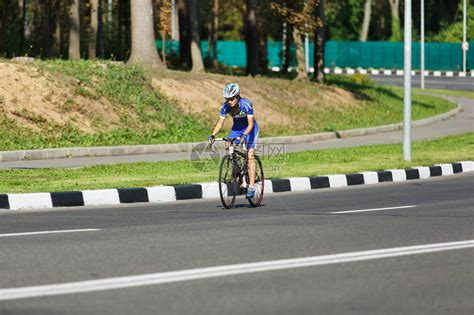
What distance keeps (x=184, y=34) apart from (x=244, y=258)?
130ft

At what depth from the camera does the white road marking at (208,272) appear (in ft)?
28.1

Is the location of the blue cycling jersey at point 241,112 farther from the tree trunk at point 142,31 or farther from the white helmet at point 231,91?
the tree trunk at point 142,31

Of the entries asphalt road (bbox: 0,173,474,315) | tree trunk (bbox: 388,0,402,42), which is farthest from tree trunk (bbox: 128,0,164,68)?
tree trunk (bbox: 388,0,402,42)

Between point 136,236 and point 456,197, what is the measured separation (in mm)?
7220

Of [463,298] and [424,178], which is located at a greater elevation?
[463,298]

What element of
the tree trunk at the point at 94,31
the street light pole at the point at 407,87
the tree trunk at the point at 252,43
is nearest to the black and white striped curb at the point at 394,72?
the tree trunk at the point at 94,31

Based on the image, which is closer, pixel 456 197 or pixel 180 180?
pixel 456 197

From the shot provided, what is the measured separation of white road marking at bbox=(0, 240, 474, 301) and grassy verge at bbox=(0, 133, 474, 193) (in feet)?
24.6

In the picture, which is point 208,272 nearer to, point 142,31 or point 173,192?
point 173,192

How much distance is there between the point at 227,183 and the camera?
52.7 feet

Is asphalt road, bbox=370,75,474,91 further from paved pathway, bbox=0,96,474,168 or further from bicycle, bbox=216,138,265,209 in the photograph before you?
bicycle, bbox=216,138,265,209

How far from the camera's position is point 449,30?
9438 centimetres

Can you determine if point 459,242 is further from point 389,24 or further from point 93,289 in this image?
point 389,24

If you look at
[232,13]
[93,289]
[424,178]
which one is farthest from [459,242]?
[232,13]
